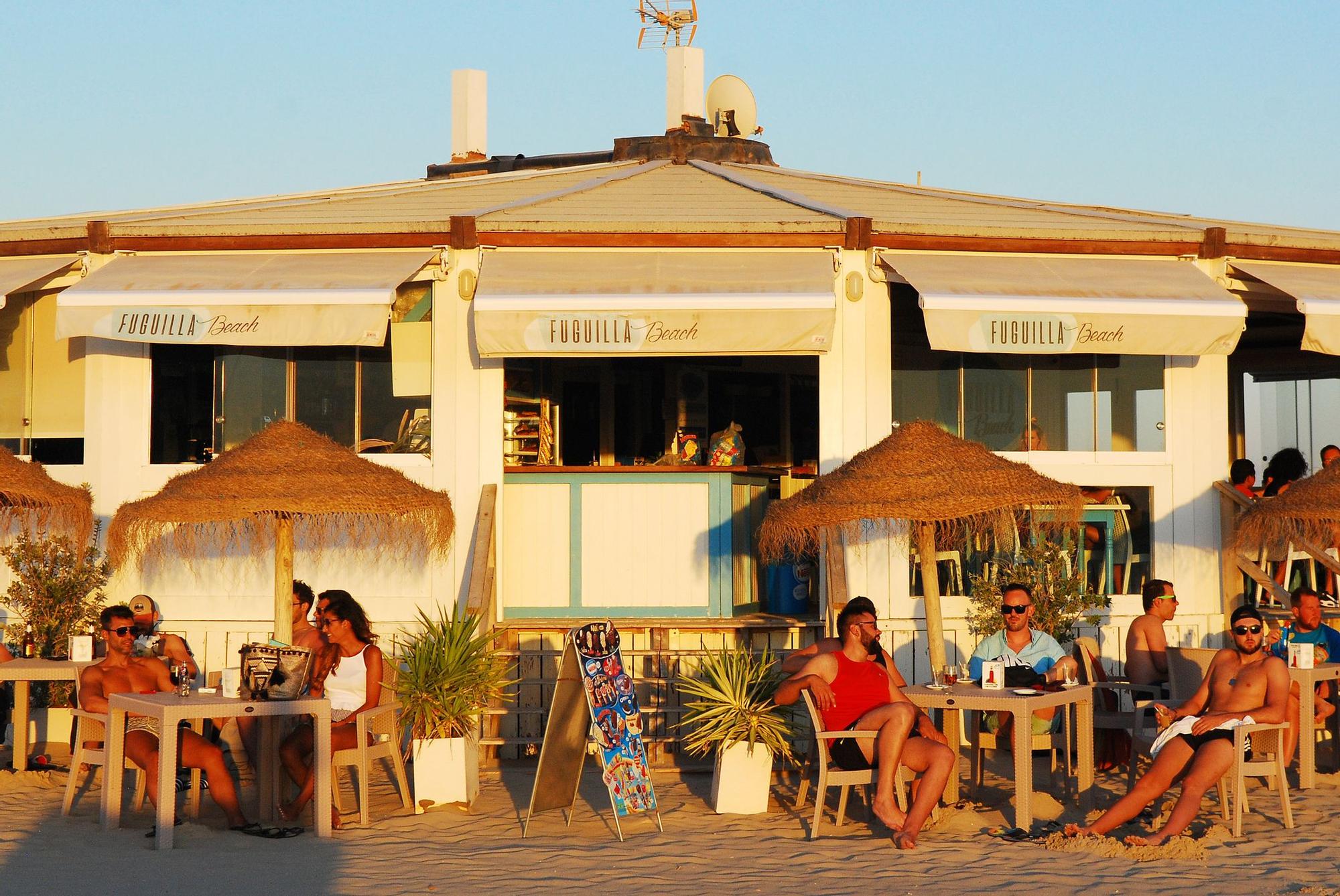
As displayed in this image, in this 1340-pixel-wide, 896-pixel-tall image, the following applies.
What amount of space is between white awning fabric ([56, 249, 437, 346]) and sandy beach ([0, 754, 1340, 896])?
3041mm

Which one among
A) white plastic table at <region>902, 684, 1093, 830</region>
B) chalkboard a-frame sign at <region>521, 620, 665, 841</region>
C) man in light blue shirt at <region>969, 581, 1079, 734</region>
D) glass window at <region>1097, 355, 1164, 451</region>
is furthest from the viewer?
glass window at <region>1097, 355, 1164, 451</region>

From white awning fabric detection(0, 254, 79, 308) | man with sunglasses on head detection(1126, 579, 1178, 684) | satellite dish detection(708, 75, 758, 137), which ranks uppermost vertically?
satellite dish detection(708, 75, 758, 137)

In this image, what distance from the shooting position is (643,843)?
24.0 feet

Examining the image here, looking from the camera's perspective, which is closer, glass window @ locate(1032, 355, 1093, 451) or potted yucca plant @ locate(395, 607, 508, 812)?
potted yucca plant @ locate(395, 607, 508, 812)

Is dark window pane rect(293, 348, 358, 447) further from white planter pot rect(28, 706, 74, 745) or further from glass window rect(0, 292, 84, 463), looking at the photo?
white planter pot rect(28, 706, 74, 745)

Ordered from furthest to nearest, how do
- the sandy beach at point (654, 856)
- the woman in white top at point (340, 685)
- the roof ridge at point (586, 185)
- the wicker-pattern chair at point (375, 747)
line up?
the roof ridge at point (586, 185) < the woman in white top at point (340, 685) < the wicker-pattern chair at point (375, 747) < the sandy beach at point (654, 856)

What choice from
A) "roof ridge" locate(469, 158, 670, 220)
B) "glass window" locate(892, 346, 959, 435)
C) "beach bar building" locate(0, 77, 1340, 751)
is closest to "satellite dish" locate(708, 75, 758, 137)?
"roof ridge" locate(469, 158, 670, 220)

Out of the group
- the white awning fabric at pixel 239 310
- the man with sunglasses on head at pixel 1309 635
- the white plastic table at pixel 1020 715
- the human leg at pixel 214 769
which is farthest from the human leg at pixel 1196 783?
the white awning fabric at pixel 239 310

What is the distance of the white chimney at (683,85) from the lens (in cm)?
1458

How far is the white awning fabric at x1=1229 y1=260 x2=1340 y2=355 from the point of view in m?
10.1

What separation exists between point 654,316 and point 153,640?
3.77m

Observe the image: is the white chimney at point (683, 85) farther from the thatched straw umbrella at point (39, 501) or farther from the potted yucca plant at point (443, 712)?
the potted yucca plant at point (443, 712)

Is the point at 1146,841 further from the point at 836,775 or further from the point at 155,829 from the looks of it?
the point at 155,829

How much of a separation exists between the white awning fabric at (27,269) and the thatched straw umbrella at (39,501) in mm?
1400
